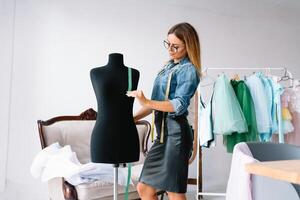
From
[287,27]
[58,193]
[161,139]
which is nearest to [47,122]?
[58,193]

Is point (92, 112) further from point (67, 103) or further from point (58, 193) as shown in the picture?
point (58, 193)

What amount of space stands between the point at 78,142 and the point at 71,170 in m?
0.65

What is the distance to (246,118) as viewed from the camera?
242 centimetres

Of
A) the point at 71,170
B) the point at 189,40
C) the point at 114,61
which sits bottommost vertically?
the point at 71,170

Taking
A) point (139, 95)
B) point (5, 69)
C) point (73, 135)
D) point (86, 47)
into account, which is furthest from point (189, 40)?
point (5, 69)

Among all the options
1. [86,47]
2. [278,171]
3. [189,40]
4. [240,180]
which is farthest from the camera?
[86,47]

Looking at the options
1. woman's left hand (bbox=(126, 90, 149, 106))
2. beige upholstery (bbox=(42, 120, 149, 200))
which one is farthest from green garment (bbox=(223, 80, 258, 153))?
woman's left hand (bbox=(126, 90, 149, 106))

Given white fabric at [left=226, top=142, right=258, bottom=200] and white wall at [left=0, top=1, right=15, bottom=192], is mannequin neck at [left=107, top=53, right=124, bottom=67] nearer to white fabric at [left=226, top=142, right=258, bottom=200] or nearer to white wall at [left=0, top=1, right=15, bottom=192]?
white fabric at [left=226, top=142, right=258, bottom=200]

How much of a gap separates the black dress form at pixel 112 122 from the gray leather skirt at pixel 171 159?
122 mm

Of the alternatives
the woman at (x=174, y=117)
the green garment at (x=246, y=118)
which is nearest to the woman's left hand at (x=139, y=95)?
the woman at (x=174, y=117)

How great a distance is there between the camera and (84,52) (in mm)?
2699

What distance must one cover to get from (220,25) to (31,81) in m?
2.24

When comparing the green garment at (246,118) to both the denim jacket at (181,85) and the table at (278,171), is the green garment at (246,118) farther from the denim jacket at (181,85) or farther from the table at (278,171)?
the table at (278,171)

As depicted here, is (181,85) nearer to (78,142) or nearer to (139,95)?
(139,95)
